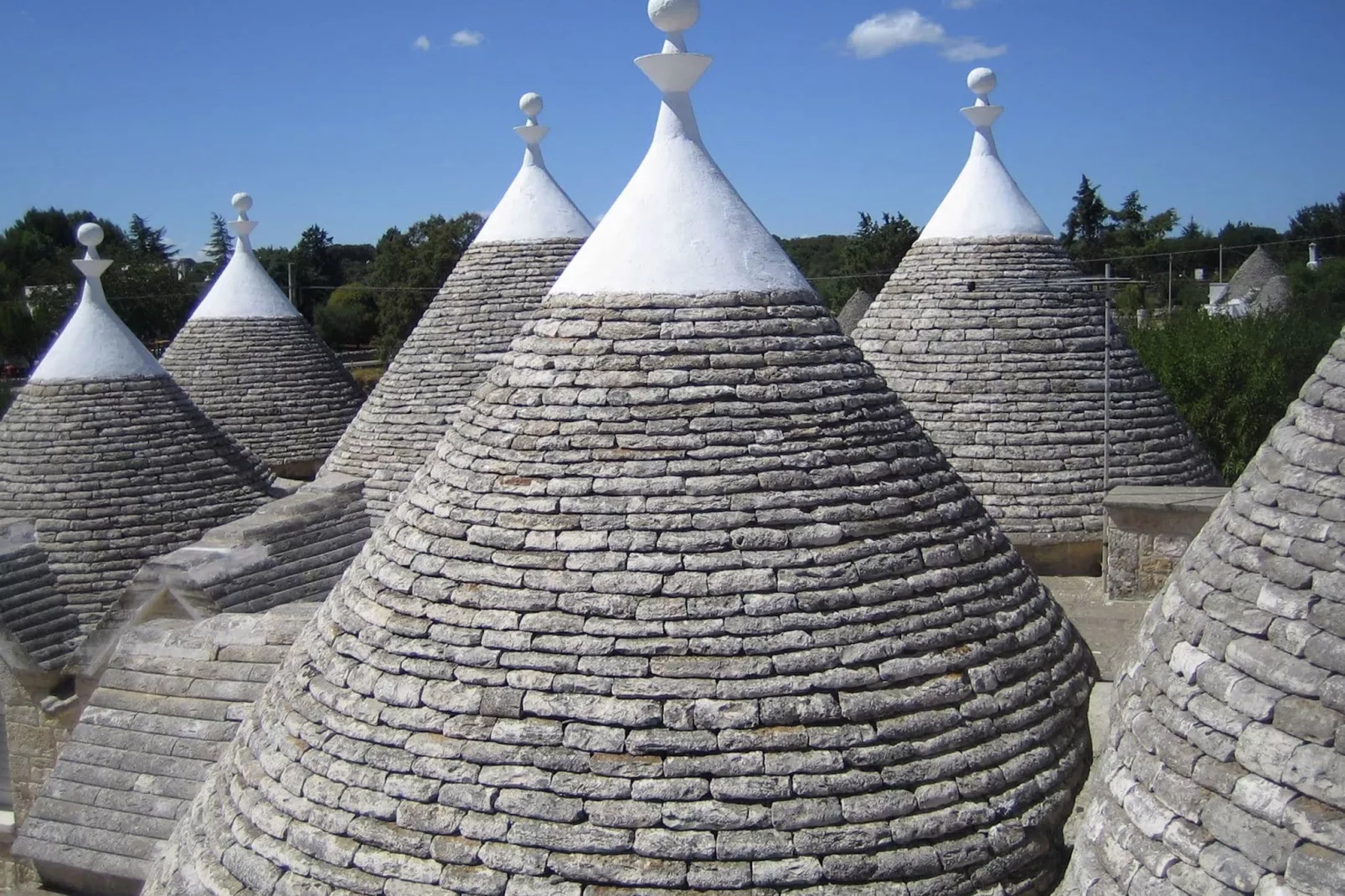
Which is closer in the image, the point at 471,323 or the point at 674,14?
the point at 674,14

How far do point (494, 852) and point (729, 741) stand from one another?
102 cm

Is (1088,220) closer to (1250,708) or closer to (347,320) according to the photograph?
(347,320)

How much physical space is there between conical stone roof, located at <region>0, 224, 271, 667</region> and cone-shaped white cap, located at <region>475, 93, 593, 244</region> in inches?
146

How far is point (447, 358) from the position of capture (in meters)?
12.5

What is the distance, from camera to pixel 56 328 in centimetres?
3891

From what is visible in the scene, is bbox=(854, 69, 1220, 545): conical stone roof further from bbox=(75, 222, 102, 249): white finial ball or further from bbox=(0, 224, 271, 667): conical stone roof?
bbox=(75, 222, 102, 249): white finial ball

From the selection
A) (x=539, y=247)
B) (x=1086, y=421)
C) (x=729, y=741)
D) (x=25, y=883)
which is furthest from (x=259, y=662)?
(x=1086, y=421)

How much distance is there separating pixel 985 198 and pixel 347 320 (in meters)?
40.5

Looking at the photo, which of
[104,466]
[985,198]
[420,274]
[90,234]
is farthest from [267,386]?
[420,274]

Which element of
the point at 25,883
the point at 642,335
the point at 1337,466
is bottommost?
the point at 25,883

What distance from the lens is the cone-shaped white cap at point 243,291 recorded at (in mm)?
17312

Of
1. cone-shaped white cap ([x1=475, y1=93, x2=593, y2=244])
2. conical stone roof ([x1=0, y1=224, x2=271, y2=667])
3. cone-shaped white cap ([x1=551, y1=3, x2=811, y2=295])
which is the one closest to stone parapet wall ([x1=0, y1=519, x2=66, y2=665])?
conical stone roof ([x1=0, y1=224, x2=271, y2=667])

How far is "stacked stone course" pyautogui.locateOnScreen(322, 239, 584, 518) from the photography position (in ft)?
40.1

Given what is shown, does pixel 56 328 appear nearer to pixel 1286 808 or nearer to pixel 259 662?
pixel 259 662
